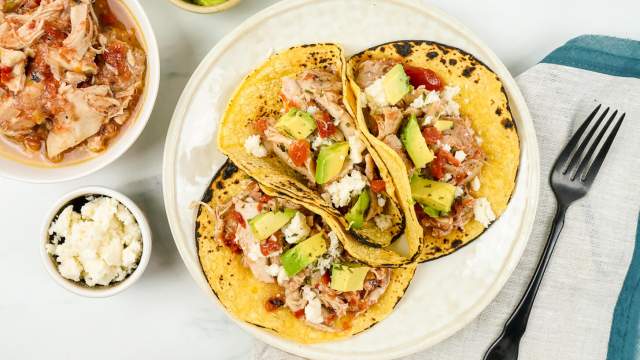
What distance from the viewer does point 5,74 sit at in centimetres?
258

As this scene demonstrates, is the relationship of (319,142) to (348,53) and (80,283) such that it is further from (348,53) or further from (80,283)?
(80,283)

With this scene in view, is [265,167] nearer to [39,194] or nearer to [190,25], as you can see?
[190,25]

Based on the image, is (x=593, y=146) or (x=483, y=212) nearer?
(x=483, y=212)

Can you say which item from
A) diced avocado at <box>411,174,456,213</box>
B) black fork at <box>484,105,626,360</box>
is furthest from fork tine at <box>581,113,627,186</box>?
diced avocado at <box>411,174,456,213</box>

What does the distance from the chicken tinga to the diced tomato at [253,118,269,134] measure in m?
0.54

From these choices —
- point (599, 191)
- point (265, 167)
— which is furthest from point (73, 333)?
point (599, 191)

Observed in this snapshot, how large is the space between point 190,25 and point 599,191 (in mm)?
2075

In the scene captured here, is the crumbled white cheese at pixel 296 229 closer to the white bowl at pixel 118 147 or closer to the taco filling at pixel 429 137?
the taco filling at pixel 429 137

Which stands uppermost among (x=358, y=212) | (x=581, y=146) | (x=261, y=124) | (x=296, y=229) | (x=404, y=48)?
(x=404, y=48)

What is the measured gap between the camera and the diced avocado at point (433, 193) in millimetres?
2637

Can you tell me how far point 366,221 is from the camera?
8.96 feet

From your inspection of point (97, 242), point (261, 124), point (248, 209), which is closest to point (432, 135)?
point (261, 124)

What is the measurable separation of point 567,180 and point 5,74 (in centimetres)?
247

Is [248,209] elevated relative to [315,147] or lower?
lower
